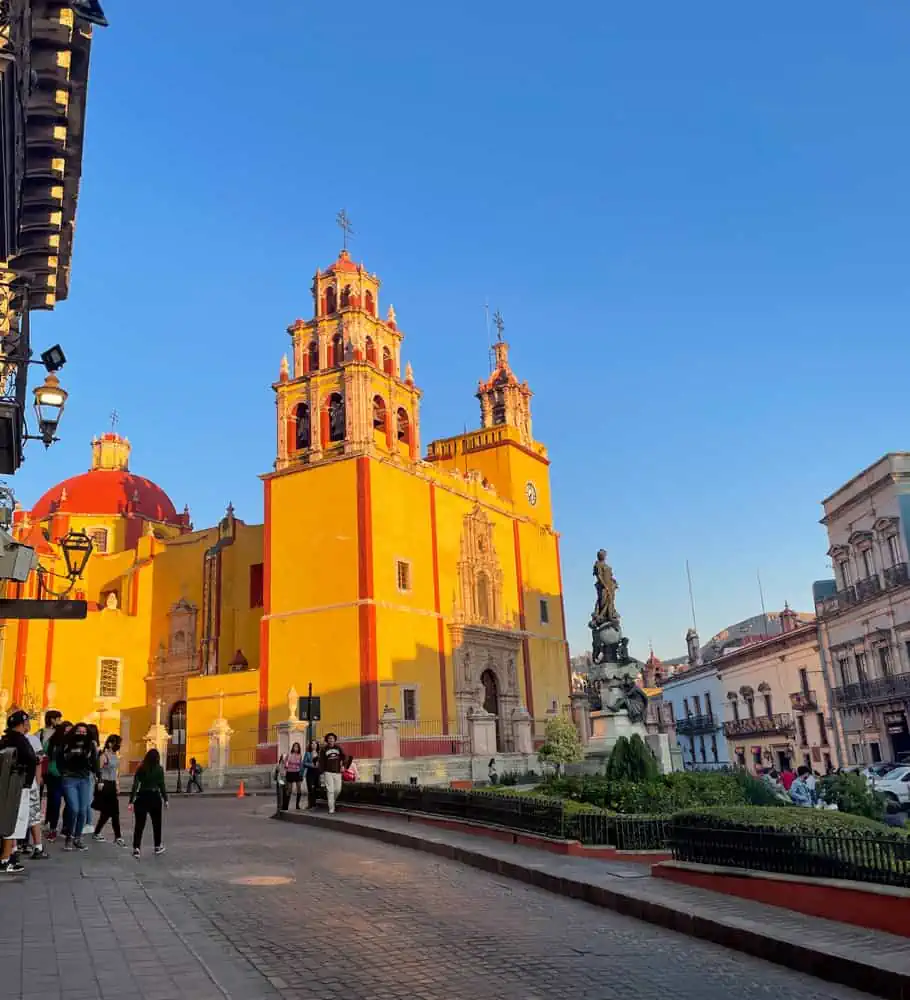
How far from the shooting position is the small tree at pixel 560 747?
89.9 ft

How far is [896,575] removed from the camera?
33656 millimetres

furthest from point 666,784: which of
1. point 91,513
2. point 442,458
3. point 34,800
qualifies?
point 91,513

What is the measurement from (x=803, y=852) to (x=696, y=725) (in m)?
55.5

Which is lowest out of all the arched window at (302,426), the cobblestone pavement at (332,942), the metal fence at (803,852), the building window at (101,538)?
the cobblestone pavement at (332,942)

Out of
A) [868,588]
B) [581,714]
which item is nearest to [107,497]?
[581,714]

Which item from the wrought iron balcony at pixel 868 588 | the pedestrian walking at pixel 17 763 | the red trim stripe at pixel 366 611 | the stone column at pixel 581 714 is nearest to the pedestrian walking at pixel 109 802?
the pedestrian walking at pixel 17 763

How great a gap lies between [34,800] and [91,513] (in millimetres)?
36447

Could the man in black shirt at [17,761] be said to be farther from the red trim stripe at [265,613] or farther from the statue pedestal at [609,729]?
the red trim stripe at [265,613]

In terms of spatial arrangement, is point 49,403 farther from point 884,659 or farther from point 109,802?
point 884,659

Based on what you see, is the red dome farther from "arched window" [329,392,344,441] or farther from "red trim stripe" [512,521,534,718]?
"red trim stripe" [512,521,534,718]

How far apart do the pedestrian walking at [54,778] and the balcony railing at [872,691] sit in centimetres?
2909

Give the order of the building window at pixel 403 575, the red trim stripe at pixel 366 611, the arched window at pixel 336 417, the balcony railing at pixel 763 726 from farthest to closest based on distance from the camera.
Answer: the balcony railing at pixel 763 726 → the arched window at pixel 336 417 → the building window at pixel 403 575 → the red trim stripe at pixel 366 611

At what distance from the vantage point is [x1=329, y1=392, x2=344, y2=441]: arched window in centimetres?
3506

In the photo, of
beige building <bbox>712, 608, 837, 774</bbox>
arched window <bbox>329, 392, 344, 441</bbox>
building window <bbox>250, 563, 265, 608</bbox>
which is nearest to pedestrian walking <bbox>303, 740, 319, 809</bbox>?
arched window <bbox>329, 392, 344, 441</bbox>
